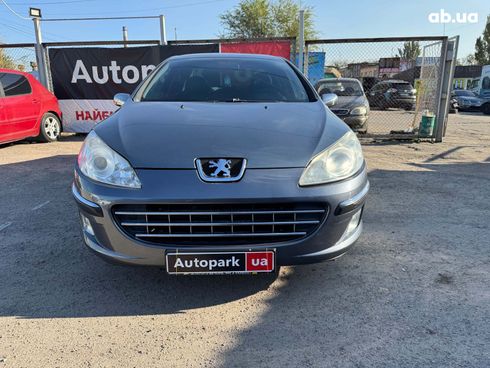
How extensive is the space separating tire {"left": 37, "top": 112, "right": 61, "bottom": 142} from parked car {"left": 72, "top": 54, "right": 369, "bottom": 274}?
643 cm

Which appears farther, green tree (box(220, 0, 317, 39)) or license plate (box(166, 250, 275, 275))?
green tree (box(220, 0, 317, 39))

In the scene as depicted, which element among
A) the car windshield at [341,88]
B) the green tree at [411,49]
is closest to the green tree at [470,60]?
the green tree at [411,49]

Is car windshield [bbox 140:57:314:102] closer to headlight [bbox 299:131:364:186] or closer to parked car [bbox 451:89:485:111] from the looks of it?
headlight [bbox 299:131:364:186]

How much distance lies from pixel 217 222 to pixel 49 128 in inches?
293

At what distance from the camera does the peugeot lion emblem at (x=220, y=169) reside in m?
2.18

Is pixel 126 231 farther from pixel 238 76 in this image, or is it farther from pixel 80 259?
Result: pixel 238 76

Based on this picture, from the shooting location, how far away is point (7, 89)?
24.2ft

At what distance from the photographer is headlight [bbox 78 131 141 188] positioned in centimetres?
223

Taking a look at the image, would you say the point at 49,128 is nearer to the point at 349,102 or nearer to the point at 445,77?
the point at 349,102

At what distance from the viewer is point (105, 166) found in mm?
2330

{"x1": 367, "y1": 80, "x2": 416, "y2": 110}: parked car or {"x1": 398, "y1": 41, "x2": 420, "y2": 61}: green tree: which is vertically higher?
{"x1": 398, "y1": 41, "x2": 420, "y2": 61}: green tree

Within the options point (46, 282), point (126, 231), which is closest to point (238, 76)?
point (126, 231)

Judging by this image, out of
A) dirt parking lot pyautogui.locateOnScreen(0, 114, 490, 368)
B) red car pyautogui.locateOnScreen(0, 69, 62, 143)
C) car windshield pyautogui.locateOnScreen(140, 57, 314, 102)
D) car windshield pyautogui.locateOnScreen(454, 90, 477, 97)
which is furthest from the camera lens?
car windshield pyautogui.locateOnScreen(454, 90, 477, 97)

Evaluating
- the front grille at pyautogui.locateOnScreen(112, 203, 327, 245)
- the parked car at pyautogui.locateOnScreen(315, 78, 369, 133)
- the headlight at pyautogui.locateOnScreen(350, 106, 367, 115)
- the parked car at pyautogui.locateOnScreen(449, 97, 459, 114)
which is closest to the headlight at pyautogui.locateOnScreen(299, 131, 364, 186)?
the front grille at pyautogui.locateOnScreen(112, 203, 327, 245)
